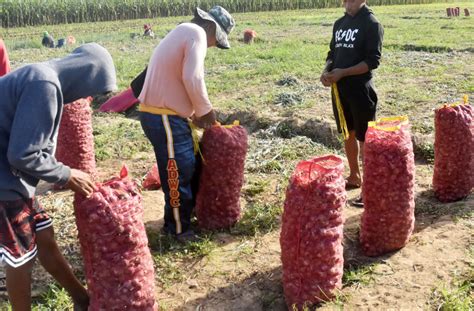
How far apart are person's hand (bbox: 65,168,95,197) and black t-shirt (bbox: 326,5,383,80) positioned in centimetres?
249

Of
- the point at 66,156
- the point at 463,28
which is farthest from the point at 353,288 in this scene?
the point at 463,28

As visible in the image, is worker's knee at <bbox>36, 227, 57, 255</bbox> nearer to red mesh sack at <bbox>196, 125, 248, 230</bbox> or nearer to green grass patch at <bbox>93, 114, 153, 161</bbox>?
red mesh sack at <bbox>196, 125, 248, 230</bbox>

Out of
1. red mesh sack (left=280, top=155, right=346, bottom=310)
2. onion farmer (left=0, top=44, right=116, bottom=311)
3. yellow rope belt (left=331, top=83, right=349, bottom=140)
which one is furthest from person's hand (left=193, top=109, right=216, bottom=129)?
yellow rope belt (left=331, top=83, right=349, bottom=140)

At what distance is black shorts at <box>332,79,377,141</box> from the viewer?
4172 mm

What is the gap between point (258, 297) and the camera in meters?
3.14

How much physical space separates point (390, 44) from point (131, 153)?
9329 millimetres

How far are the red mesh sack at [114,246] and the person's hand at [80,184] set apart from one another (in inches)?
1.6

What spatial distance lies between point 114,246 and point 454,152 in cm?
277

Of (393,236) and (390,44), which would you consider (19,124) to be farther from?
(390,44)

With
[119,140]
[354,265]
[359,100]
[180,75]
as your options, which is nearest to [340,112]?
[359,100]

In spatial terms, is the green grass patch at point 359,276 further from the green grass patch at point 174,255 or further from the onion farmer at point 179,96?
the onion farmer at point 179,96

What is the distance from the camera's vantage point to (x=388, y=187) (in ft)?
10.7

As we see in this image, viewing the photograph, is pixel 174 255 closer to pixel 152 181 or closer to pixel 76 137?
pixel 152 181

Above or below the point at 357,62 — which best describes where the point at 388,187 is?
below
